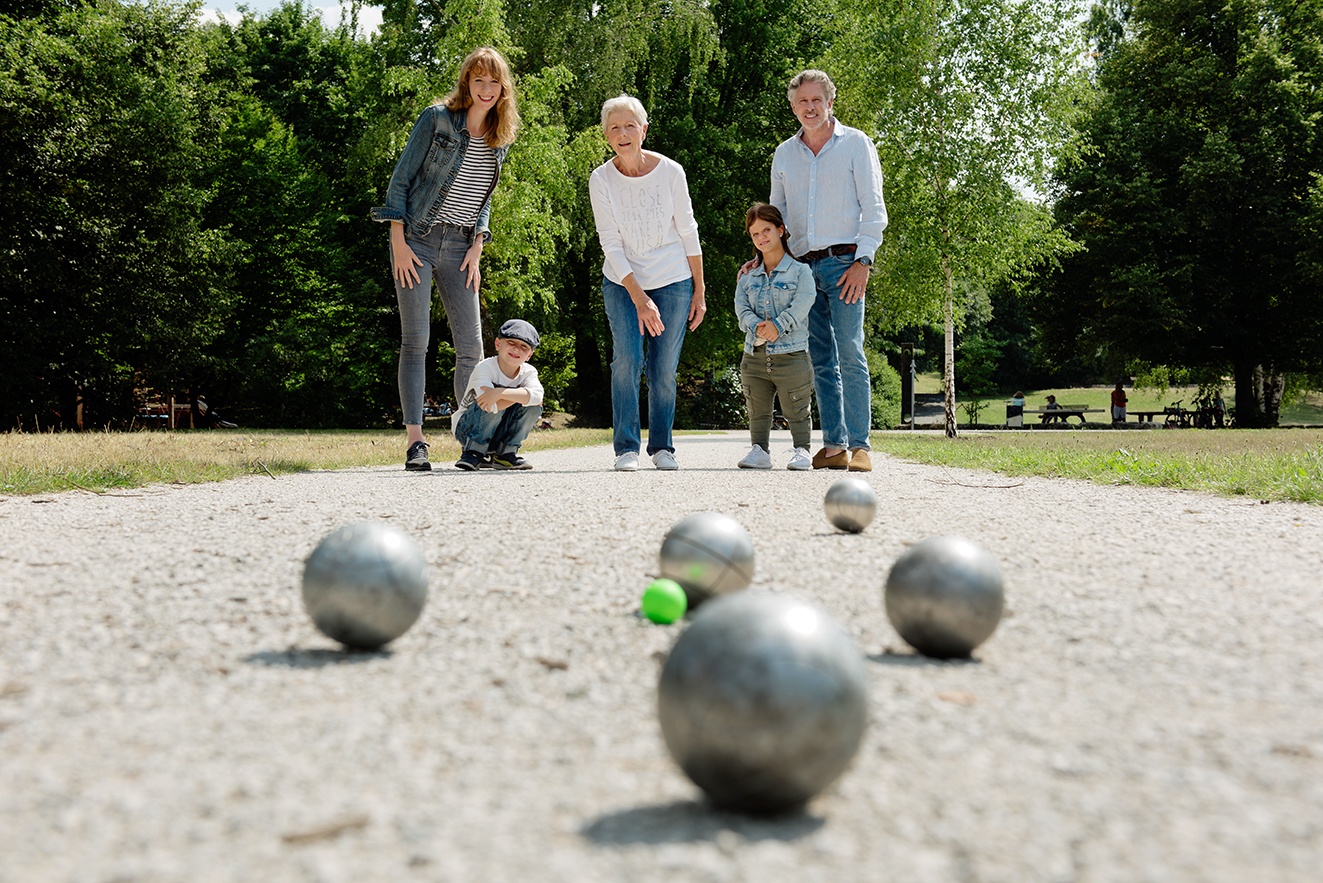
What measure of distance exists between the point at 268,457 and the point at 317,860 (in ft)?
29.0

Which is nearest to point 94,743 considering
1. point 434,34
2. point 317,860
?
point 317,860

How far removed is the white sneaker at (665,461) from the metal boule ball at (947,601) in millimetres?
5794

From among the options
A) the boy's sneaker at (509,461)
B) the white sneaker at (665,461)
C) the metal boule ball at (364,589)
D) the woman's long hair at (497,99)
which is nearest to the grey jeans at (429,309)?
the boy's sneaker at (509,461)

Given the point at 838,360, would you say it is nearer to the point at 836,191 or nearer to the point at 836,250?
the point at 836,250

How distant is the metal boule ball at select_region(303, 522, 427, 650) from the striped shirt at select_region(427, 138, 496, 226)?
5519mm

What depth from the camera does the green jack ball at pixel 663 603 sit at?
10.2 ft

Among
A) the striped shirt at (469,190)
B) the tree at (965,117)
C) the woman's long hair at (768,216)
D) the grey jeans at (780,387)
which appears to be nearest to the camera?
the striped shirt at (469,190)

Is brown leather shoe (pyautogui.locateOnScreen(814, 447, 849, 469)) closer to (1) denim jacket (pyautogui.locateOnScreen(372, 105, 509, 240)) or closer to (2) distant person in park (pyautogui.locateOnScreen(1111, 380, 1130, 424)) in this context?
(1) denim jacket (pyautogui.locateOnScreen(372, 105, 509, 240))

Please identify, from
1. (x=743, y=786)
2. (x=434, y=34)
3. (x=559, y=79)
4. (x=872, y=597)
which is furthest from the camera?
(x=434, y=34)

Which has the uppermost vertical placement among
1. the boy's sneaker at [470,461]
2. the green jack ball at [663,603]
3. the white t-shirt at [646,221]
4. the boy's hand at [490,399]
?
the white t-shirt at [646,221]

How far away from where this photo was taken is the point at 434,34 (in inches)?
935

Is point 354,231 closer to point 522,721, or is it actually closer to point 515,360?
point 515,360

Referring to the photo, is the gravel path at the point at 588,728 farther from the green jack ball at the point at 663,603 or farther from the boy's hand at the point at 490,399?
the boy's hand at the point at 490,399

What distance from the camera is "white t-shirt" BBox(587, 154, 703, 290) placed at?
8328 millimetres
